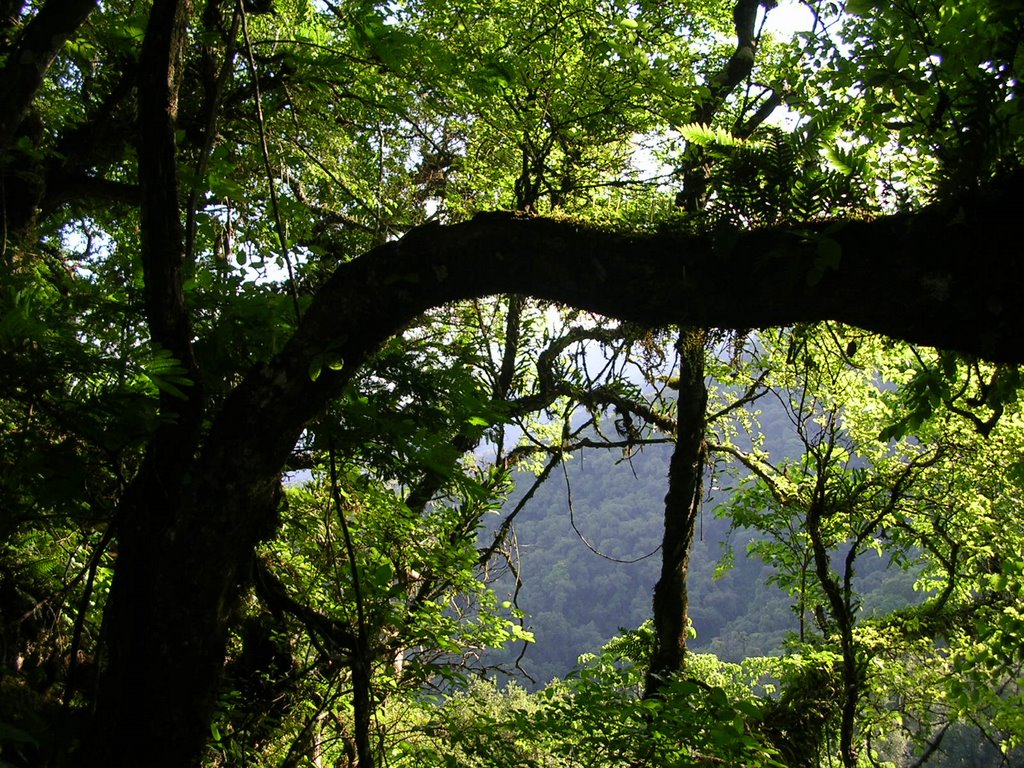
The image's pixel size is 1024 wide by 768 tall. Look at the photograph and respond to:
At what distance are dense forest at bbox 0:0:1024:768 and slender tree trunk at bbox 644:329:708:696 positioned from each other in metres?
0.04

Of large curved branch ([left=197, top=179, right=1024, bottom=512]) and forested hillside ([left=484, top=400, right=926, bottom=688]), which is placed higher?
forested hillside ([left=484, top=400, right=926, bottom=688])

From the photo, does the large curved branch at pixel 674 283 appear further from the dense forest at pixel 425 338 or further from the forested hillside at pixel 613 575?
the forested hillside at pixel 613 575

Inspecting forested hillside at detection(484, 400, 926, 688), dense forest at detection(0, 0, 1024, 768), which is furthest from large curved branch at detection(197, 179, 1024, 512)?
forested hillside at detection(484, 400, 926, 688)

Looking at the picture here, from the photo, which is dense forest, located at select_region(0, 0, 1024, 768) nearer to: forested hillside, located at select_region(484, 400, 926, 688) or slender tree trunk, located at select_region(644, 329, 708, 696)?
slender tree trunk, located at select_region(644, 329, 708, 696)

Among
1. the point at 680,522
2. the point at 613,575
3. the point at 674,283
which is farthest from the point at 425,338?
the point at 613,575

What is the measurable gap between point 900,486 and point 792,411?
4.57 feet

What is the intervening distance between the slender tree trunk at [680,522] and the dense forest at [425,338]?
0.04m

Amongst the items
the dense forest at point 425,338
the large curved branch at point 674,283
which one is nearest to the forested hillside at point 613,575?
the dense forest at point 425,338

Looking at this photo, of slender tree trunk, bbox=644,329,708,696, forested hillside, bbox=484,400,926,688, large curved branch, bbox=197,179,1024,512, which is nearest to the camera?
large curved branch, bbox=197,179,1024,512

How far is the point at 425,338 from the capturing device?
4.32 m

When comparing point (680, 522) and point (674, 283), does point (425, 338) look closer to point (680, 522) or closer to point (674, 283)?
point (674, 283)

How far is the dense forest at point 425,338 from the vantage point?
2188 mm

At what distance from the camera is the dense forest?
86.1 inches

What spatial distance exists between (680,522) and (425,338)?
3652 millimetres
